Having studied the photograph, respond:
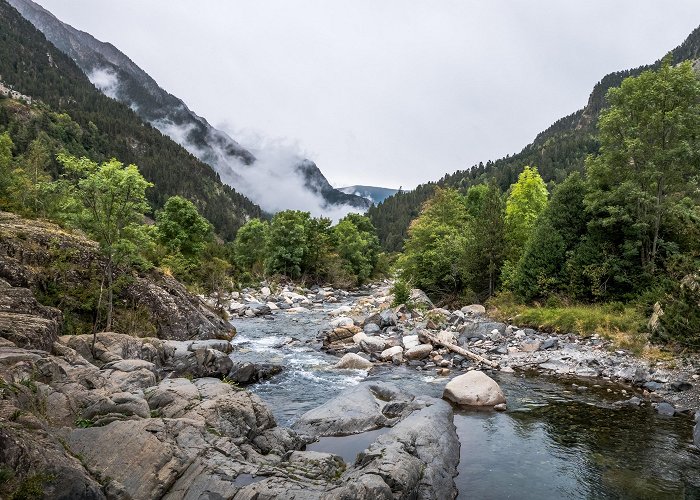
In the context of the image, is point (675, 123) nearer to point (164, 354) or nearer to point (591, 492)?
point (591, 492)

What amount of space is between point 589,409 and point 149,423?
1310cm

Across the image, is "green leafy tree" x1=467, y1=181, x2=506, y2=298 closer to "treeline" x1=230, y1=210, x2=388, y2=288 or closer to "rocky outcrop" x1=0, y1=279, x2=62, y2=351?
"rocky outcrop" x1=0, y1=279, x2=62, y2=351

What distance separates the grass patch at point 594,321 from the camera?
62.2 ft

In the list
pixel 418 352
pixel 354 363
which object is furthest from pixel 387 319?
pixel 354 363

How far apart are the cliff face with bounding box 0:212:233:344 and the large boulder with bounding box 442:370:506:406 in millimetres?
12156

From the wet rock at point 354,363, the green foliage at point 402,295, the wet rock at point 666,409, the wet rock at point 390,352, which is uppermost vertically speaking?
the green foliage at point 402,295

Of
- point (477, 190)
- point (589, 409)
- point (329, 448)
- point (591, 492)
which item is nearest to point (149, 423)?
point (329, 448)

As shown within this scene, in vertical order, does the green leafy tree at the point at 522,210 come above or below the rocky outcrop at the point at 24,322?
above

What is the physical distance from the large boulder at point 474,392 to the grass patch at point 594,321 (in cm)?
739

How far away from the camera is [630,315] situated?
21.4 meters

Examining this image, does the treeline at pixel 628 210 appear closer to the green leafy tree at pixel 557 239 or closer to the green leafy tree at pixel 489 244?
the green leafy tree at pixel 557 239

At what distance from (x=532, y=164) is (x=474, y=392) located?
476 ft

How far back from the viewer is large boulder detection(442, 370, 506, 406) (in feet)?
46.3

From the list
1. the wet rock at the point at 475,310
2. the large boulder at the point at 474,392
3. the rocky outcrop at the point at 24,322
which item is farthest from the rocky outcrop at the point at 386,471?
the wet rock at the point at 475,310
